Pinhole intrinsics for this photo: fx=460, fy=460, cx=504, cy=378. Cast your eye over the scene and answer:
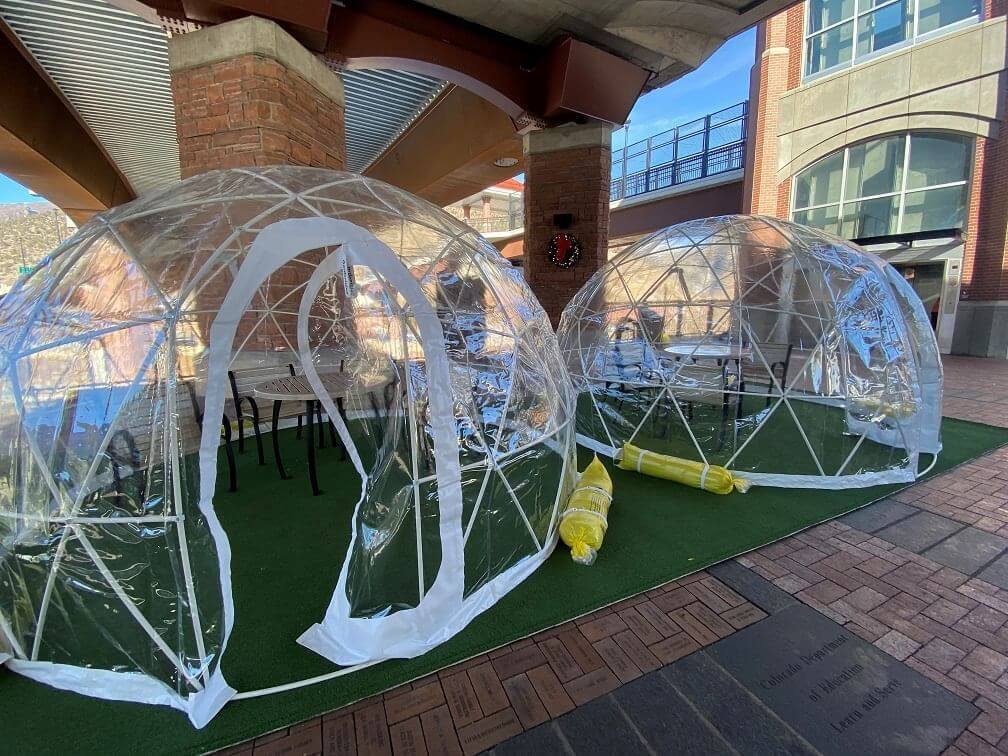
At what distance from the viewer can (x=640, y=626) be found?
2281 millimetres

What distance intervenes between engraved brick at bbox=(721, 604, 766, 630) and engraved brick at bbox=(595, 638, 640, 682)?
611 mm

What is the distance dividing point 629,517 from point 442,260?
89.4 inches

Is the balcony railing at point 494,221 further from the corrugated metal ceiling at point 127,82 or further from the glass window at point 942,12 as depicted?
the glass window at point 942,12

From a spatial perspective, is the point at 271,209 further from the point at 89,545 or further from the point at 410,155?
the point at 410,155

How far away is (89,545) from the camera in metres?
1.93

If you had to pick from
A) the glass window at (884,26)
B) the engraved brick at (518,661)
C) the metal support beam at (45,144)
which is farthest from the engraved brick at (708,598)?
the glass window at (884,26)

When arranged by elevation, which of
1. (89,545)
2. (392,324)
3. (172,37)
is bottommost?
(89,545)

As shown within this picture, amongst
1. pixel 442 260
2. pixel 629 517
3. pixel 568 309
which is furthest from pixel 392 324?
pixel 568 309

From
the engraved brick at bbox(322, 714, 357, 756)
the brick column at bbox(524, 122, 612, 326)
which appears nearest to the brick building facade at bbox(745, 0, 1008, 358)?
the brick column at bbox(524, 122, 612, 326)

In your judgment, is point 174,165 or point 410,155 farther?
point 174,165

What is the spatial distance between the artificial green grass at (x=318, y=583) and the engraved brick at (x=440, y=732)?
217 mm

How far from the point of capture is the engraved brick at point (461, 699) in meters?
1.81

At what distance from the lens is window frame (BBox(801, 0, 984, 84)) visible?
1039 cm

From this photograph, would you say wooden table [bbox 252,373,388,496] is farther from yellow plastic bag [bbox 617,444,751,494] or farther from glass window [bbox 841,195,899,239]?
glass window [bbox 841,195,899,239]
